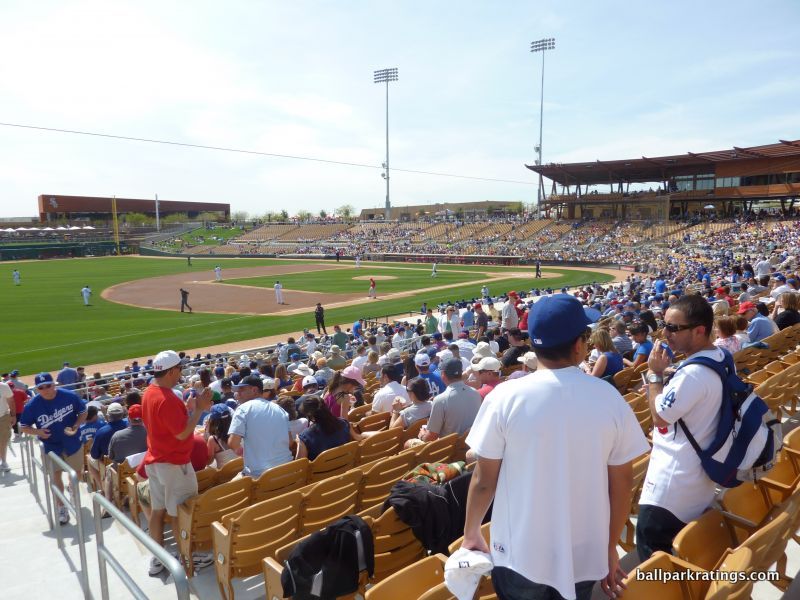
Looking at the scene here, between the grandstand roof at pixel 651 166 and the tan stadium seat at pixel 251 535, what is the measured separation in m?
58.2

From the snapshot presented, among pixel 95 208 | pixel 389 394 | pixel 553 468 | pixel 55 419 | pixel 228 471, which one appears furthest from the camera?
pixel 95 208

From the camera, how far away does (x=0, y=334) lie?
2420 cm

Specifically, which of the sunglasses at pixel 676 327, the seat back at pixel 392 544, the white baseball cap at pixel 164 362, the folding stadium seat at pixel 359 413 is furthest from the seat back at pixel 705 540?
the folding stadium seat at pixel 359 413

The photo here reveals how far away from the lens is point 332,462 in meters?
5.15

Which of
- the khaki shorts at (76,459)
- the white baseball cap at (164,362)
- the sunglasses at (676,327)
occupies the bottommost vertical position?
the khaki shorts at (76,459)

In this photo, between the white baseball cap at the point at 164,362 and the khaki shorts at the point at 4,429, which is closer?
the white baseball cap at the point at 164,362

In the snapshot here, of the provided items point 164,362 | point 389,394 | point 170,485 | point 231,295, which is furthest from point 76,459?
point 231,295

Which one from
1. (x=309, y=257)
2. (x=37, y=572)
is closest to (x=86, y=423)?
(x=37, y=572)

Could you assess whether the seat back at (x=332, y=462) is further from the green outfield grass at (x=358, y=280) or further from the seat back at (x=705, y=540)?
the green outfield grass at (x=358, y=280)

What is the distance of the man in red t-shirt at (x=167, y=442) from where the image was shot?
4496 mm

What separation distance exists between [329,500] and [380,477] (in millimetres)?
574

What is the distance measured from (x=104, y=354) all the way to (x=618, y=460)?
21.9m

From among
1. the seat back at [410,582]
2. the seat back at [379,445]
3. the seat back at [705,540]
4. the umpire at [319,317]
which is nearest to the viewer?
the seat back at [410,582]

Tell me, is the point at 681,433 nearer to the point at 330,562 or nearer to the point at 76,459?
the point at 330,562
